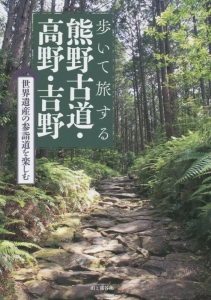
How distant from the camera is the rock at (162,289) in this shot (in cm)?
300

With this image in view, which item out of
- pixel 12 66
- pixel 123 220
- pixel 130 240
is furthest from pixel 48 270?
pixel 12 66

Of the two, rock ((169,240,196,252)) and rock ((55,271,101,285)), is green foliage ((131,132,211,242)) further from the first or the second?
rock ((55,271,101,285))

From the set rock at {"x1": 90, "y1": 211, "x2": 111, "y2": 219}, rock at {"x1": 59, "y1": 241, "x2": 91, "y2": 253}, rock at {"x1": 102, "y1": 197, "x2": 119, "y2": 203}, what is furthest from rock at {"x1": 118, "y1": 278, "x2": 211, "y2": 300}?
rock at {"x1": 102, "y1": 197, "x2": 119, "y2": 203}

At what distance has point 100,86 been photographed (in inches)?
201

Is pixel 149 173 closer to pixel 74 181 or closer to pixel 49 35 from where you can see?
pixel 74 181

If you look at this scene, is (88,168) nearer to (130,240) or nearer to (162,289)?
(130,240)

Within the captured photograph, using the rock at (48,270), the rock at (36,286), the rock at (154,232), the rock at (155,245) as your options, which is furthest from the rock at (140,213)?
the rock at (36,286)

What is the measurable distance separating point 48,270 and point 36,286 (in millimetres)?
410

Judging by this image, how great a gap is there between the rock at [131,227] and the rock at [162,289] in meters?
1.92

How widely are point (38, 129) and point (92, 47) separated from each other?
1.73 metres

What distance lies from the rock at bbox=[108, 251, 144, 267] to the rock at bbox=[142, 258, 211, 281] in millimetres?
130

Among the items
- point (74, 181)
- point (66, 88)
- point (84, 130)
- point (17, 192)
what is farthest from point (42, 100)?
point (74, 181)

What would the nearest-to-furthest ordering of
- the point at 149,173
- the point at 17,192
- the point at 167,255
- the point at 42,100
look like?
the point at 167,255 < the point at 17,192 < the point at 42,100 < the point at 149,173

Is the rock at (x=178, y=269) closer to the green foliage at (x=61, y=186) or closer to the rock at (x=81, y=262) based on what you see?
the rock at (x=81, y=262)
